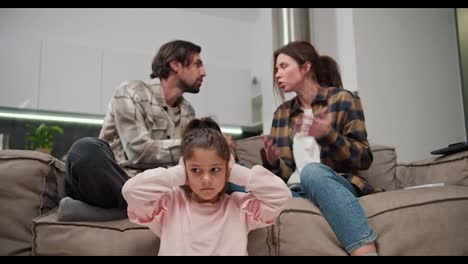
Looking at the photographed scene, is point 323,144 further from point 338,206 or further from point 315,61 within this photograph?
point 315,61

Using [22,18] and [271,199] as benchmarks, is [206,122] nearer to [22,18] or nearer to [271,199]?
[271,199]

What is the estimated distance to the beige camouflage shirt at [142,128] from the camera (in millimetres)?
1612

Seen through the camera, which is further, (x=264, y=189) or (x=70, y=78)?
(x=70, y=78)

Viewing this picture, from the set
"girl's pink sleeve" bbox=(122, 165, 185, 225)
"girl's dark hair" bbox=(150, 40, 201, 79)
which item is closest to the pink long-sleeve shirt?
"girl's pink sleeve" bbox=(122, 165, 185, 225)

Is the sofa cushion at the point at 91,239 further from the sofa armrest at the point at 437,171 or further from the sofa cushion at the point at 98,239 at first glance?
the sofa armrest at the point at 437,171

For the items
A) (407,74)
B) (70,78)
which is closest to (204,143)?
(407,74)

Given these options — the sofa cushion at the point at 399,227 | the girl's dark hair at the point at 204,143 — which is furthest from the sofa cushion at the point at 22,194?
the sofa cushion at the point at 399,227

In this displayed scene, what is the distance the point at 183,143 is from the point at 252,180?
208 mm

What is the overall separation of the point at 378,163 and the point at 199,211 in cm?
98

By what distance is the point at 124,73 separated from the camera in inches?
128

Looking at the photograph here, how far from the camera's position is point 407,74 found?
288cm

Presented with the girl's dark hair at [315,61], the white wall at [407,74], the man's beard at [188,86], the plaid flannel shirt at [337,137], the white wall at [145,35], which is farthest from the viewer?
the white wall at [145,35]

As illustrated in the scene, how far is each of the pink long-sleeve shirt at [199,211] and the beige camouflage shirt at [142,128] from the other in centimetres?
45
